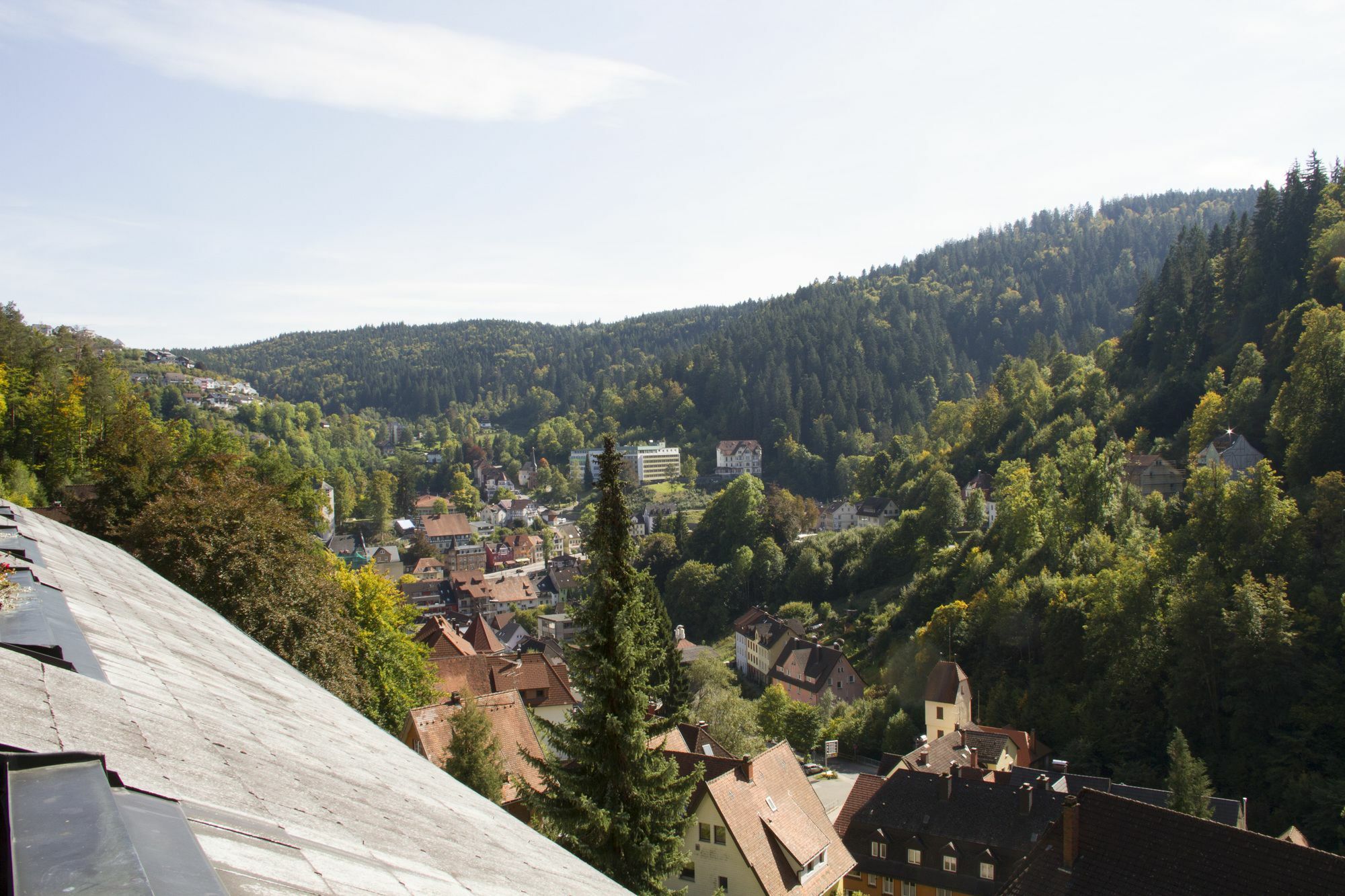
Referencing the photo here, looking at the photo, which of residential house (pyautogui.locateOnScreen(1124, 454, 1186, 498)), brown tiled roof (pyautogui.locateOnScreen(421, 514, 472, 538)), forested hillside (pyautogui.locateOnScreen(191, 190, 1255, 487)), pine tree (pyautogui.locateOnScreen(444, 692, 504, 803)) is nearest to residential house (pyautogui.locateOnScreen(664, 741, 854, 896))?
pine tree (pyautogui.locateOnScreen(444, 692, 504, 803))

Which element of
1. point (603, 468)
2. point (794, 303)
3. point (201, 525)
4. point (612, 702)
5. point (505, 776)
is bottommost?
point (505, 776)

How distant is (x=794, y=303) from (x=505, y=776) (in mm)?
166440

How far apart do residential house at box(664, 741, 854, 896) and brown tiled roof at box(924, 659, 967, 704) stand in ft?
76.2

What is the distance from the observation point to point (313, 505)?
107 feet

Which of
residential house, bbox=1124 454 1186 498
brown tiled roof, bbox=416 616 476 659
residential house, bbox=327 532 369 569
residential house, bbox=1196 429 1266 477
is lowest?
residential house, bbox=327 532 369 569

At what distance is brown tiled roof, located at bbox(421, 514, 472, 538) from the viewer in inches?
3952

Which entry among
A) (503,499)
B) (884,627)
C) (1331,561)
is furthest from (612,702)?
(503,499)

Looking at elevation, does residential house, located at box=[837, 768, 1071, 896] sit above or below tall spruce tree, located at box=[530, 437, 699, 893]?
below

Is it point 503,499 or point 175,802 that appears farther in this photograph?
point 503,499

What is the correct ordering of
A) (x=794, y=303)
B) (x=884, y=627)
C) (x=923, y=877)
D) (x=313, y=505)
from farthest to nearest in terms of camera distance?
(x=794, y=303)
(x=884, y=627)
(x=313, y=505)
(x=923, y=877)

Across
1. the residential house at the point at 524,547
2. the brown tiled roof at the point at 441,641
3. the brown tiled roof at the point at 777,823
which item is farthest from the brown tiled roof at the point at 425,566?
the brown tiled roof at the point at 777,823

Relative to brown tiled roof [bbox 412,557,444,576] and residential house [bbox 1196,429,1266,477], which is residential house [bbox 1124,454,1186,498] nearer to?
residential house [bbox 1196,429,1266,477]

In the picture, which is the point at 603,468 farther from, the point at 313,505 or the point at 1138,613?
the point at 1138,613

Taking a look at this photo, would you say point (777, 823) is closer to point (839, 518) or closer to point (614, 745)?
point (614, 745)
